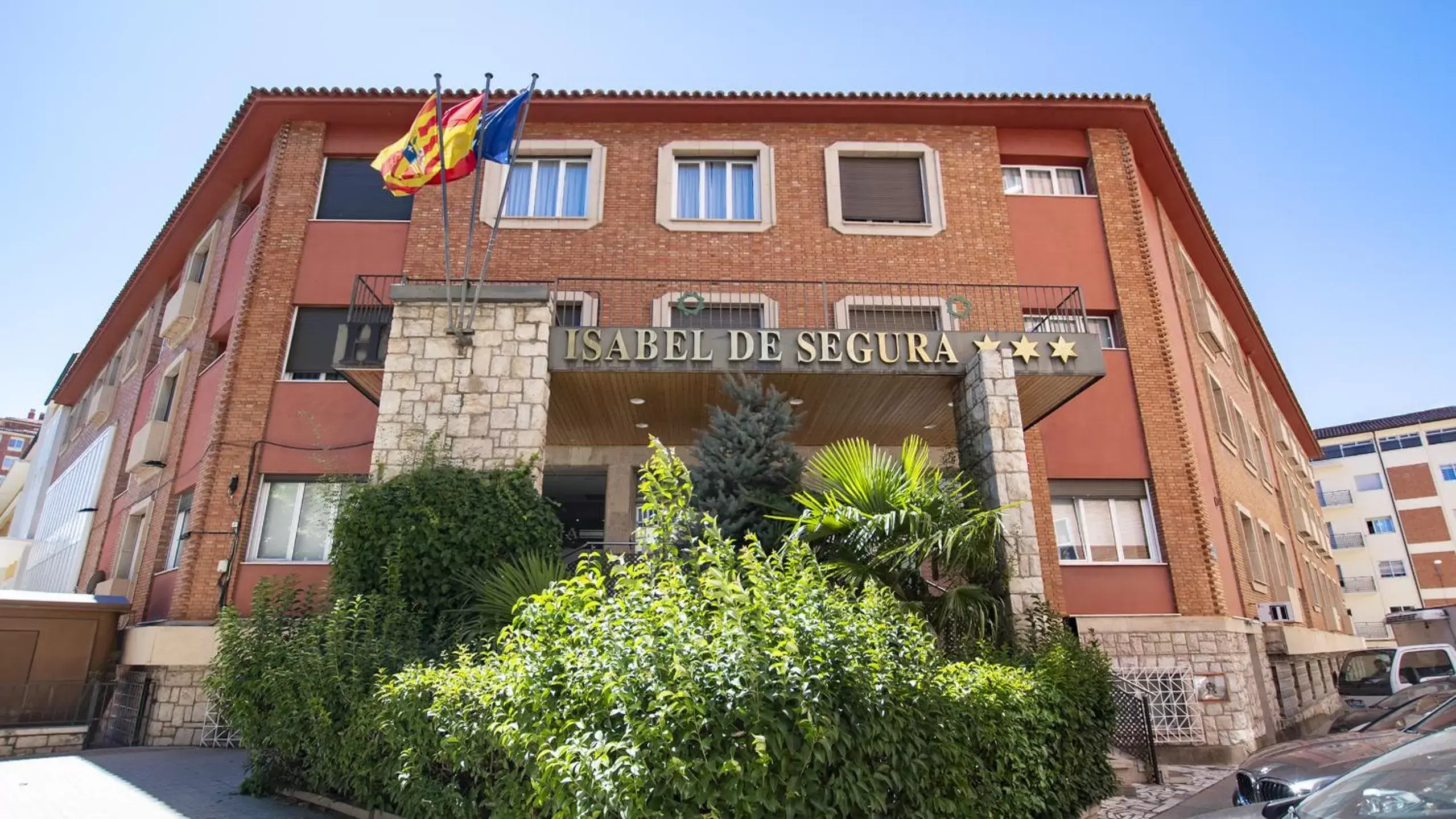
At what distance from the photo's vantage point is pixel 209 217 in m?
17.0

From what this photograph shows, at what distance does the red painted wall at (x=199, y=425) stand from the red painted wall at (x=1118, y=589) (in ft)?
46.8

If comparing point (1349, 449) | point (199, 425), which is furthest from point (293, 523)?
point (1349, 449)

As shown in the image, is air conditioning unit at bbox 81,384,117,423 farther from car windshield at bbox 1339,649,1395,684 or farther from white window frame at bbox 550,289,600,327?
car windshield at bbox 1339,649,1395,684

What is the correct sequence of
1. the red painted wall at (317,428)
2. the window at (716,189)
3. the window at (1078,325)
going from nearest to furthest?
the red painted wall at (317,428) → the window at (1078,325) → the window at (716,189)

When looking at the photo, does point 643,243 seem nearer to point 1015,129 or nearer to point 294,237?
point 294,237

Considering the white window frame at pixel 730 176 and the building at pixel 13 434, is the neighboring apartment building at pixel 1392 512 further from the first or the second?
the building at pixel 13 434

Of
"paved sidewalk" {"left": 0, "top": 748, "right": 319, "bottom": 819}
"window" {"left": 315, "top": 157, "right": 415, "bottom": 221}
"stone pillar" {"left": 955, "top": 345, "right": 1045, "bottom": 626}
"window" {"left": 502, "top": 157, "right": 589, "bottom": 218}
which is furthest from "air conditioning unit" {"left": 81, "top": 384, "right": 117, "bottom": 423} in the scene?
"stone pillar" {"left": 955, "top": 345, "right": 1045, "bottom": 626}

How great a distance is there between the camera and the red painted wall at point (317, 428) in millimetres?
12500

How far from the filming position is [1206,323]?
15.7 metres

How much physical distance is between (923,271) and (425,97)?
9509 millimetres

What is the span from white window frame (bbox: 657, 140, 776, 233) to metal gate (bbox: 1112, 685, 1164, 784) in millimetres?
9022

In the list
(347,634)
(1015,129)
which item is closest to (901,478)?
(347,634)

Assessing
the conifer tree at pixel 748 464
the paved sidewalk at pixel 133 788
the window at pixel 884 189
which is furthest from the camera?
the window at pixel 884 189

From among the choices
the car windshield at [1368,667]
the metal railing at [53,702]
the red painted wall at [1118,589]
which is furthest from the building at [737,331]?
the metal railing at [53,702]
